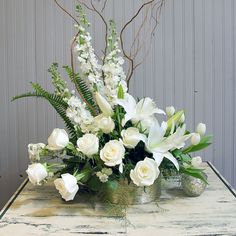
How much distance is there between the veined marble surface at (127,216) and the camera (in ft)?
3.22

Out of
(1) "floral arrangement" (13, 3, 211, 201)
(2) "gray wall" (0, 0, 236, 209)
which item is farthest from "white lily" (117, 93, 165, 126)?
(2) "gray wall" (0, 0, 236, 209)

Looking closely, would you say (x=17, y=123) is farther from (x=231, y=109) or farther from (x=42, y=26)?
(x=231, y=109)

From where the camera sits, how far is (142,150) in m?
1.14

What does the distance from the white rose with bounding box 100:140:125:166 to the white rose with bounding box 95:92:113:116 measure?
10 cm

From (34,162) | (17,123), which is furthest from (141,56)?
(34,162)

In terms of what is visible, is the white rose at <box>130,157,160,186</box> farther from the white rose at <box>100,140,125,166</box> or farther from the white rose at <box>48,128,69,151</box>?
the white rose at <box>48,128,69,151</box>

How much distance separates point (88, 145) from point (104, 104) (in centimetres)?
13

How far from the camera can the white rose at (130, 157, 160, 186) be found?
1044 millimetres

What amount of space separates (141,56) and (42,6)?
0.50 meters

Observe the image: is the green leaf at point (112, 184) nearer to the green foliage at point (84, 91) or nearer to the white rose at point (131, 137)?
the white rose at point (131, 137)

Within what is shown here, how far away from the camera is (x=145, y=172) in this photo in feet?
3.45

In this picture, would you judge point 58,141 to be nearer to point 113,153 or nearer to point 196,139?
point 113,153

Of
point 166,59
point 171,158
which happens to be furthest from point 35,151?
point 166,59

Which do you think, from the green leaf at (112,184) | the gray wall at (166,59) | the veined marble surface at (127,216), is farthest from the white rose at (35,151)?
the gray wall at (166,59)
